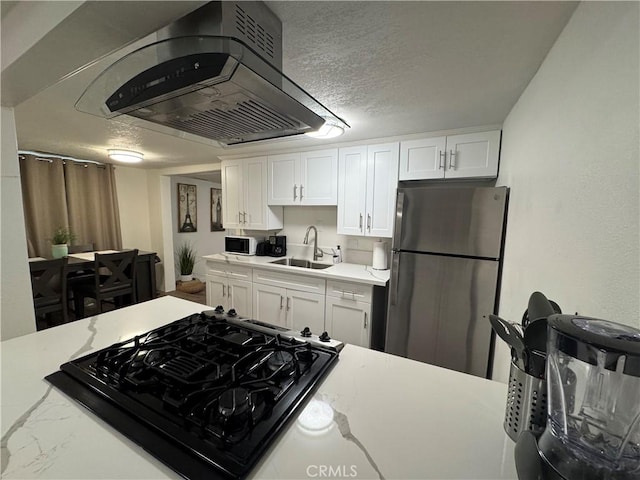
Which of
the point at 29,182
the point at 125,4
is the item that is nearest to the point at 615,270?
the point at 125,4

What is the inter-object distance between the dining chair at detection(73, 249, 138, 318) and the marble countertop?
3.44 feet

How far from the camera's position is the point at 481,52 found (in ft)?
3.59

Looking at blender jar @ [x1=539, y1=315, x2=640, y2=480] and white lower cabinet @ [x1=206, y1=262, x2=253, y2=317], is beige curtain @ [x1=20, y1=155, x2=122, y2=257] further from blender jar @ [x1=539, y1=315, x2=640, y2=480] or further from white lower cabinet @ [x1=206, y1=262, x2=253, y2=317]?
blender jar @ [x1=539, y1=315, x2=640, y2=480]

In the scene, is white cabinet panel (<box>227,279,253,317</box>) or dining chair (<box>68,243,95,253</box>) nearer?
white cabinet panel (<box>227,279,253,317</box>)

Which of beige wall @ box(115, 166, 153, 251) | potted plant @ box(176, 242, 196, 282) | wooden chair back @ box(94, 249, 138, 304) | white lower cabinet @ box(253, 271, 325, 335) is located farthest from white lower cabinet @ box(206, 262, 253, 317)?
beige wall @ box(115, 166, 153, 251)

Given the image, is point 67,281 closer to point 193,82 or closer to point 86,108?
point 86,108

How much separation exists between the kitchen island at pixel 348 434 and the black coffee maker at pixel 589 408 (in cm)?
13

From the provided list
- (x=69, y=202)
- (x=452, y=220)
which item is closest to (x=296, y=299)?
(x=452, y=220)

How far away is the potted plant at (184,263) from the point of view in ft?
15.6

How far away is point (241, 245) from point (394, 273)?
200 centimetres

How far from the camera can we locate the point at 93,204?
3779 mm

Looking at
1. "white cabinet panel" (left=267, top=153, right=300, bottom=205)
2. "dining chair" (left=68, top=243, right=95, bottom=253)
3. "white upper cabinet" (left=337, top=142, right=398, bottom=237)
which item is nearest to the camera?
"white upper cabinet" (left=337, top=142, right=398, bottom=237)

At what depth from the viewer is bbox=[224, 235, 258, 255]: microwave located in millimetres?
3172

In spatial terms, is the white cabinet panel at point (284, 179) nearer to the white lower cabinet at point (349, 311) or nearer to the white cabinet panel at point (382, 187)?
the white cabinet panel at point (382, 187)
